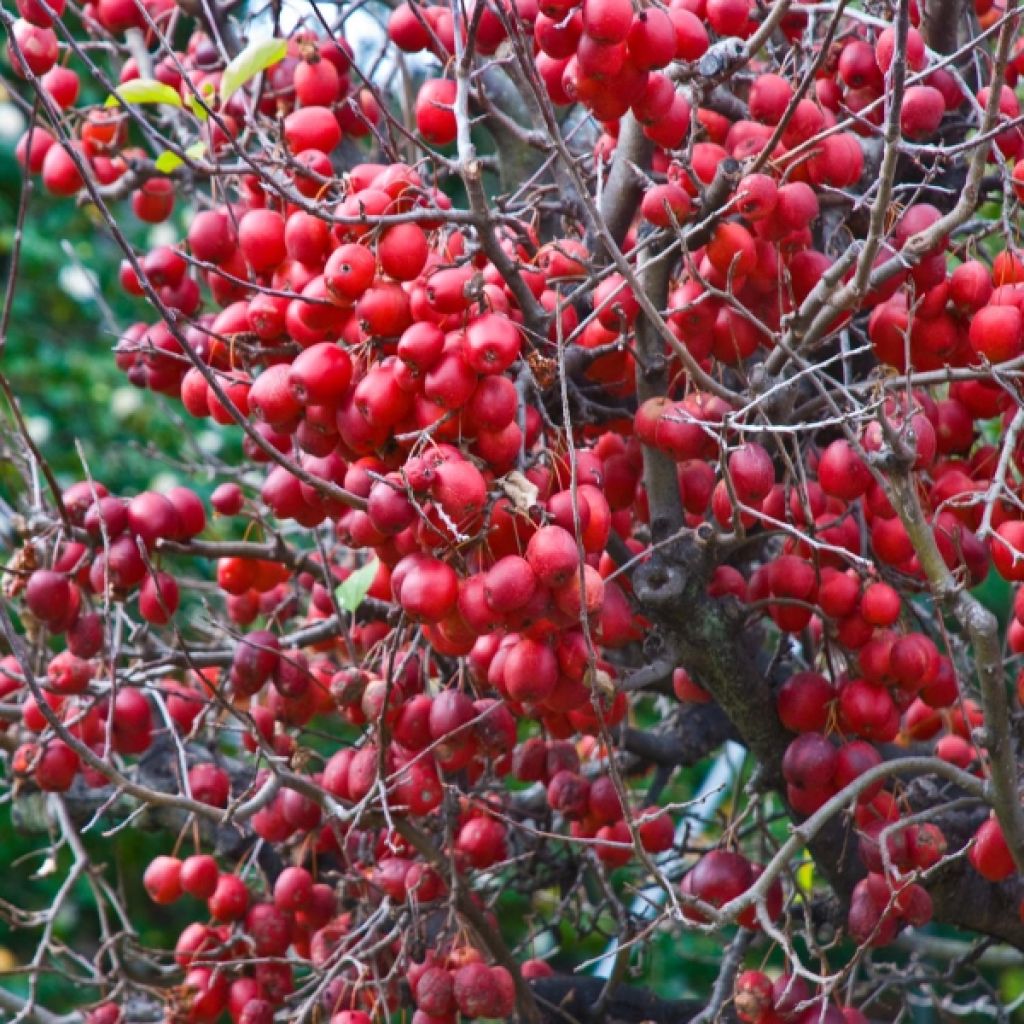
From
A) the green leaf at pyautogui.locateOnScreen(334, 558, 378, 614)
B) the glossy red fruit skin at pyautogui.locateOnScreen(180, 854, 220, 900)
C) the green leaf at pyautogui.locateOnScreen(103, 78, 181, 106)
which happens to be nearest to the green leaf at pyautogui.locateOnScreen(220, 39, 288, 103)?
the green leaf at pyautogui.locateOnScreen(103, 78, 181, 106)

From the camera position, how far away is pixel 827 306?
1537mm

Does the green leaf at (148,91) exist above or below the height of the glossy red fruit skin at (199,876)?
above

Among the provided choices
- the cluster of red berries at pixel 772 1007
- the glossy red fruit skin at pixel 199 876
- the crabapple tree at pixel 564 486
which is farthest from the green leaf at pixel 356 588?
the cluster of red berries at pixel 772 1007

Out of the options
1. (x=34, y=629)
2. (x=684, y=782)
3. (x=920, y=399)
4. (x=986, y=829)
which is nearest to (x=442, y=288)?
(x=920, y=399)

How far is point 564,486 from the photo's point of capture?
59.7 inches

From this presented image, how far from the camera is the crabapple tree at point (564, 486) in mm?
1455

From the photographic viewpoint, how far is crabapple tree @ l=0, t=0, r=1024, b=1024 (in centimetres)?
146

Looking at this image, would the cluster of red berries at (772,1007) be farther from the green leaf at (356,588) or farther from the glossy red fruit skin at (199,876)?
the glossy red fruit skin at (199,876)

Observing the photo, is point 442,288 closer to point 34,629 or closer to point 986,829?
point 986,829

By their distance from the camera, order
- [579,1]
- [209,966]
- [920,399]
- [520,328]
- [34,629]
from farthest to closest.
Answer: [34,629] < [209,966] < [920,399] < [520,328] < [579,1]

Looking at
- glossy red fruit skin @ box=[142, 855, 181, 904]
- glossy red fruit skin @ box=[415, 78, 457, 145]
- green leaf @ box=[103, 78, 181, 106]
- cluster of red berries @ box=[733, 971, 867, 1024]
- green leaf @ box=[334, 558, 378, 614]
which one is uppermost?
green leaf @ box=[103, 78, 181, 106]

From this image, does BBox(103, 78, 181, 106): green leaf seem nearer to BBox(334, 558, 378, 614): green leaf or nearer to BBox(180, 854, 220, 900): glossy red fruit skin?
BBox(334, 558, 378, 614): green leaf

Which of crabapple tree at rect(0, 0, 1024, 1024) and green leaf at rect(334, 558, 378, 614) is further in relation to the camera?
green leaf at rect(334, 558, 378, 614)

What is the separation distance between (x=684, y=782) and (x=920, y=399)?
217 centimetres
